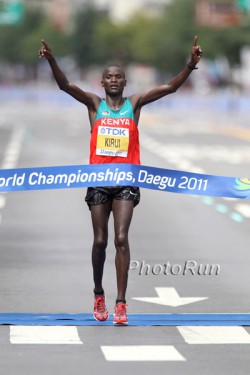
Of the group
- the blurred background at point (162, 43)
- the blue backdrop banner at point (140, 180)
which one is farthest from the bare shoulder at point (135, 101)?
the blurred background at point (162, 43)

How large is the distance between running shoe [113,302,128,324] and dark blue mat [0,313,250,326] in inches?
2.0

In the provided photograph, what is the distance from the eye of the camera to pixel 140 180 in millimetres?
10297

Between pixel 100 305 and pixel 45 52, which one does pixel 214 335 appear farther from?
pixel 45 52

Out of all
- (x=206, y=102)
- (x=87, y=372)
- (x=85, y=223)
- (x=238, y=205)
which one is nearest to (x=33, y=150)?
(x=238, y=205)

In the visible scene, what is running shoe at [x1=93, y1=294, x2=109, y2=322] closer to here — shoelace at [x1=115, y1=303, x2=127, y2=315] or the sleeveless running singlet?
shoelace at [x1=115, y1=303, x2=127, y2=315]

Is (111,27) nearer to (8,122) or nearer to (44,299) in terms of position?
(8,122)

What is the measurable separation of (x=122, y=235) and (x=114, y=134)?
0.70 m

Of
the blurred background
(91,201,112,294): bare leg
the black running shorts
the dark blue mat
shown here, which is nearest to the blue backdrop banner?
the black running shorts

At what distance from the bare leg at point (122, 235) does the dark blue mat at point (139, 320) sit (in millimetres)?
278

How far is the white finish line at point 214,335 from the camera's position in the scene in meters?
9.02

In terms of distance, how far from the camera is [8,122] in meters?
58.0

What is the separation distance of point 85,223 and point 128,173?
738cm

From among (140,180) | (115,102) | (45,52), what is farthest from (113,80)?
(140,180)

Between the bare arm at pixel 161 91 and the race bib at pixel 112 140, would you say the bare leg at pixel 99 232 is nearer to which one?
the race bib at pixel 112 140
